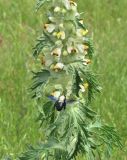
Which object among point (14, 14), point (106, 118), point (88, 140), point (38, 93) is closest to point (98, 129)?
point (88, 140)

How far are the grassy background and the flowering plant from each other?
2.02 metres

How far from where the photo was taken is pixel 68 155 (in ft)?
13.0

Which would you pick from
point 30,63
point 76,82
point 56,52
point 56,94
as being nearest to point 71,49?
point 56,52

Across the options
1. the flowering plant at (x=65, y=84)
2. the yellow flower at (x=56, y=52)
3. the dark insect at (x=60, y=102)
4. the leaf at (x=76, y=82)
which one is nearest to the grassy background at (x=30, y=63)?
the flowering plant at (x=65, y=84)

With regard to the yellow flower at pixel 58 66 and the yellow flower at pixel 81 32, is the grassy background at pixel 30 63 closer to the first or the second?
the yellow flower at pixel 58 66

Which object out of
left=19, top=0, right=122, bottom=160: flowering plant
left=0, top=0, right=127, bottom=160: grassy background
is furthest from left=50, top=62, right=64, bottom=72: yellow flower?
left=0, top=0, right=127, bottom=160: grassy background

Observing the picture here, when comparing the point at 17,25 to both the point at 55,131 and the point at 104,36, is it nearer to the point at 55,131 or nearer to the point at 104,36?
the point at 104,36

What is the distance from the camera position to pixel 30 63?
8.12m

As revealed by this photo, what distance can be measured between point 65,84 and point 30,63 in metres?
4.38

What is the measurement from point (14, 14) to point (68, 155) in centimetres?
586

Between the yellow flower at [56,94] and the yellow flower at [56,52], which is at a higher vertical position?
the yellow flower at [56,52]

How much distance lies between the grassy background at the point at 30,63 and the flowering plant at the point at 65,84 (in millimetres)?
2021

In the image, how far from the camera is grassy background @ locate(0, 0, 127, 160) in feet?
21.2

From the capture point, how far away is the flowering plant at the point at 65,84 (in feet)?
12.0
